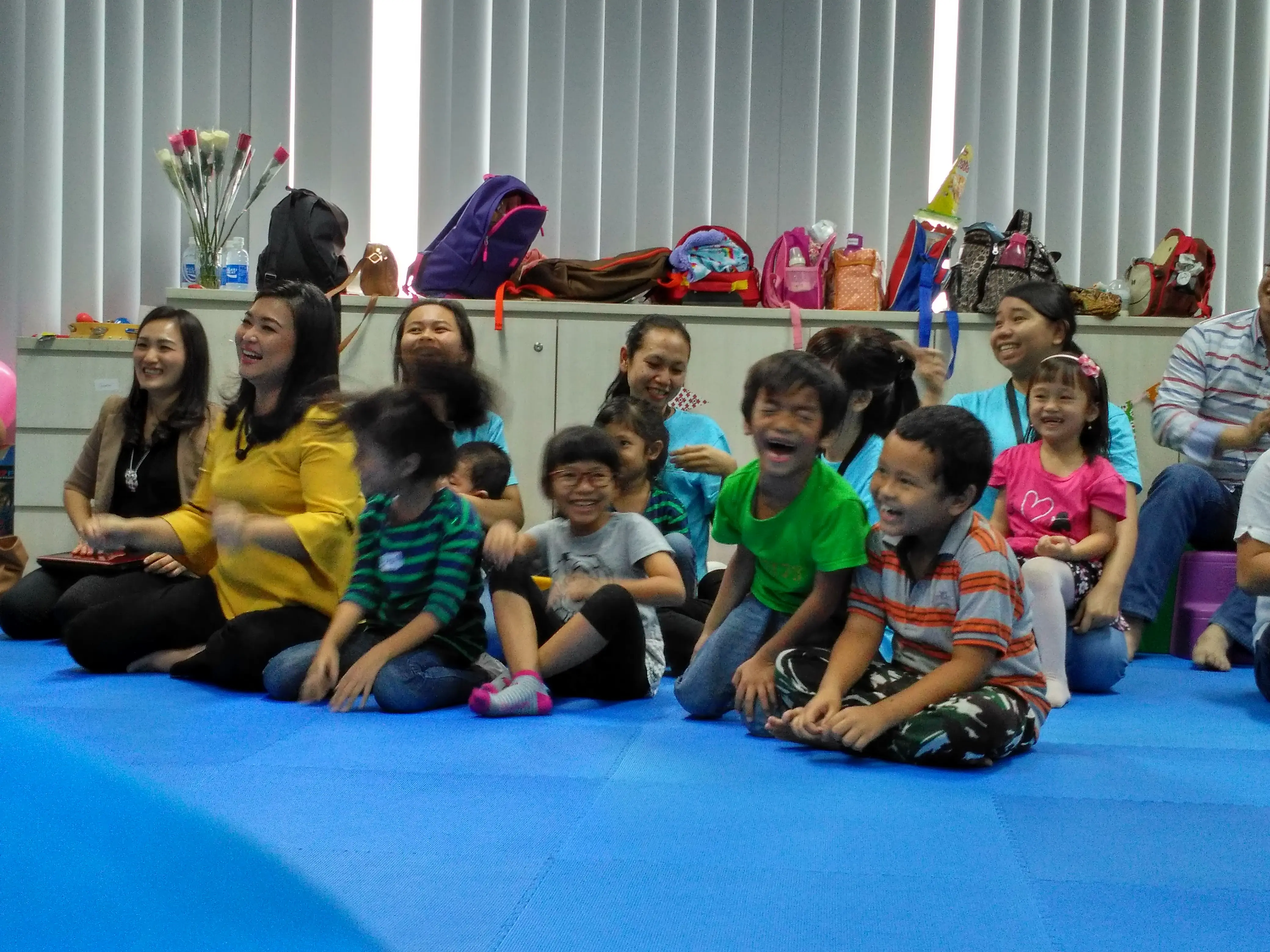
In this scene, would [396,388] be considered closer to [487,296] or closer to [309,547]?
[309,547]

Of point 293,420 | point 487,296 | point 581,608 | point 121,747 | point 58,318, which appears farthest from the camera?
point 58,318

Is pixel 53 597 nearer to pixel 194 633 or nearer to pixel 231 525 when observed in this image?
pixel 194 633

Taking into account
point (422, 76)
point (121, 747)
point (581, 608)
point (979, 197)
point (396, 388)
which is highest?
point (422, 76)

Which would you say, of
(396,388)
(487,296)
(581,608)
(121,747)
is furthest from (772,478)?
(487,296)

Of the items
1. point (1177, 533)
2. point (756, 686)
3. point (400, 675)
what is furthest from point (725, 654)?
point (1177, 533)

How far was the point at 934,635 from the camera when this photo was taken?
2082 millimetres

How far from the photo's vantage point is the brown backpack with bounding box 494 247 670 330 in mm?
4312

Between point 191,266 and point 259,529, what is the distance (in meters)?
2.27

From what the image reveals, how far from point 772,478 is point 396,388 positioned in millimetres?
849

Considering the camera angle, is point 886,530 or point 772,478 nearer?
point 886,530

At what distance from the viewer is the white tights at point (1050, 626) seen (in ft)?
8.78

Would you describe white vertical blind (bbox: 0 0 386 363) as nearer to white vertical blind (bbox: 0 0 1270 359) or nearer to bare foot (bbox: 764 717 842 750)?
white vertical blind (bbox: 0 0 1270 359)

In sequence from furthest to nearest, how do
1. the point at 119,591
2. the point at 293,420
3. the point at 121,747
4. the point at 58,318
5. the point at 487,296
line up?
the point at 58,318, the point at 487,296, the point at 119,591, the point at 293,420, the point at 121,747

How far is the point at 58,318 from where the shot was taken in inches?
187
